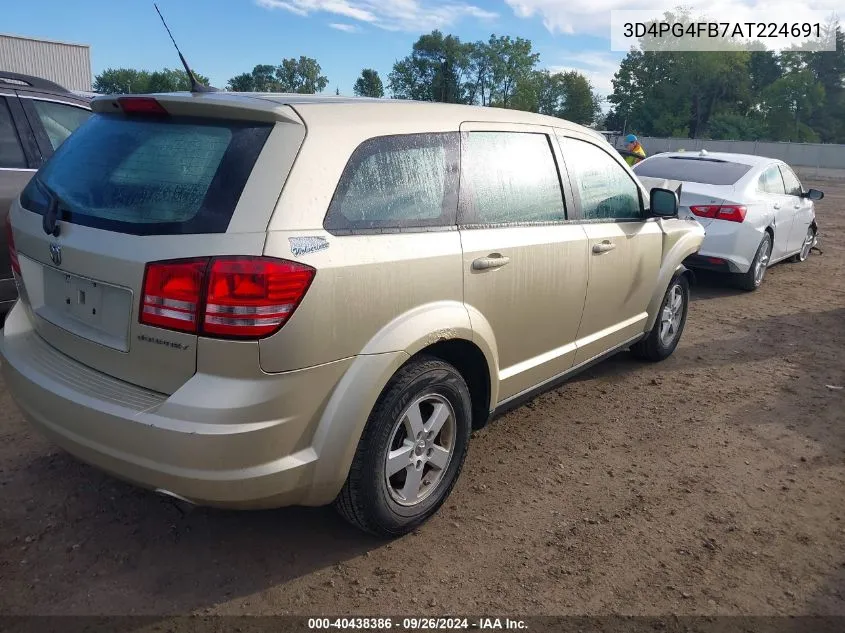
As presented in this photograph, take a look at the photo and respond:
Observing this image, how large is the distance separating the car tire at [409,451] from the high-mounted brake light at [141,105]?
1.39 m

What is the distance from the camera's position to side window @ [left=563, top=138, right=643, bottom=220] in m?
3.95

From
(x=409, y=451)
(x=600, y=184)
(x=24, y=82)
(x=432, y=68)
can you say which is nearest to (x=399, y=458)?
(x=409, y=451)

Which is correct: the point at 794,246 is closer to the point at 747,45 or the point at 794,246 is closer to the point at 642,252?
the point at 642,252

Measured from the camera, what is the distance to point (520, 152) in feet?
11.6

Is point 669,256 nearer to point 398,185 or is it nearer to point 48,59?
point 398,185

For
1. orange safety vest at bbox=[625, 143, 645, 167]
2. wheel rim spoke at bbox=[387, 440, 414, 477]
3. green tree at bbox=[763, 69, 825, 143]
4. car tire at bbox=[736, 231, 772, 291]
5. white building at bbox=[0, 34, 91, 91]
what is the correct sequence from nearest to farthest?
wheel rim spoke at bbox=[387, 440, 414, 477] → car tire at bbox=[736, 231, 772, 291] → orange safety vest at bbox=[625, 143, 645, 167] → white building at bbox=[0, 34, 91, 91] → green tree at bbox=[763, 69, 825, 143]

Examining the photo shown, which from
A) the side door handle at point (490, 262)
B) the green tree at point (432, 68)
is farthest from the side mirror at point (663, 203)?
the green tree at point (432, 68)

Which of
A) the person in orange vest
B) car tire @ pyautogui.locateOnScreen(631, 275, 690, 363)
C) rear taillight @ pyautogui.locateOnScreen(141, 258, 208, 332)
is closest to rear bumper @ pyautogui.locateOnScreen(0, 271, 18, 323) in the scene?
rear taillight @ pyautogui.locateOnScreen(141, 258, 208, 332)

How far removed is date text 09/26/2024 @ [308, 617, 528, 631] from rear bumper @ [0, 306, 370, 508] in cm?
43

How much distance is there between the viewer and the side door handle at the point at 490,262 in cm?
306

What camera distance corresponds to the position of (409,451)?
2.90 m

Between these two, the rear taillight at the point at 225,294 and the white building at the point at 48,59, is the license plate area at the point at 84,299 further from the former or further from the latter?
the white building at the point at 48,59

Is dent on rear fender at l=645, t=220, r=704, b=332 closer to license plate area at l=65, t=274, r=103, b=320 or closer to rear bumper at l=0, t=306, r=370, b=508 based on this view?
rear bumper at l=0, t=306, r=370, b=508

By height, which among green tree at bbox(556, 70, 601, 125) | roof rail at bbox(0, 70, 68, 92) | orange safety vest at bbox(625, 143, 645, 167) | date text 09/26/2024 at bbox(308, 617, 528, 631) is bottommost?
date text 09/26/2024 at bbox(308, 617, 528, 631)
